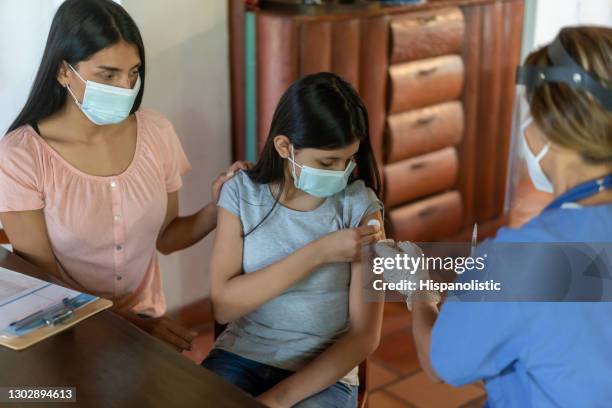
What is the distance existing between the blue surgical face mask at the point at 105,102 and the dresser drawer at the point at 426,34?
1.48 meters

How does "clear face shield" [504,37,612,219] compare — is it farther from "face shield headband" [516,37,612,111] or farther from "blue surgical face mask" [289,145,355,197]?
"blue surgical face mask" [289,145,355,197]

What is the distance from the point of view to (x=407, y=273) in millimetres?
1563

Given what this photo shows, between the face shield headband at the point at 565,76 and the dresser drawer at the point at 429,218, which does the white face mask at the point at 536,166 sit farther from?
the dresser drawer at the point at 429,218

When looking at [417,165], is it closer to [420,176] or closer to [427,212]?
[420,176]

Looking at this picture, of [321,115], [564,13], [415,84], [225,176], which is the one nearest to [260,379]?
[225,176]

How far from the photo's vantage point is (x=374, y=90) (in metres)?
3.01

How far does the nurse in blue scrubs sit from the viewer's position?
1.17 meters

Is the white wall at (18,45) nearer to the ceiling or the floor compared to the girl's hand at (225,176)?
nearer to the ceiling

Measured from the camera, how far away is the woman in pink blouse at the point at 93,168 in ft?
5.63

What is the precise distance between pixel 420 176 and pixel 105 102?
183 centimetres

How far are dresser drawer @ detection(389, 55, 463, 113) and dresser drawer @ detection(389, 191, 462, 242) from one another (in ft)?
1.43

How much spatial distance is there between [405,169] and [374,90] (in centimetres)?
40

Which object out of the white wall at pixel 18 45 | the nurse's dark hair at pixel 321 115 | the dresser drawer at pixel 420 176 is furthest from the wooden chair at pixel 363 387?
the dresser drawer at pixel 420 176

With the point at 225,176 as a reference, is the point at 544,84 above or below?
above
